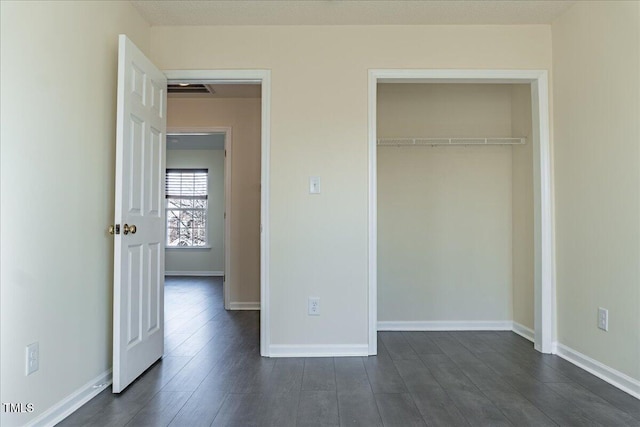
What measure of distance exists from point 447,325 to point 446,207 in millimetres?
1059

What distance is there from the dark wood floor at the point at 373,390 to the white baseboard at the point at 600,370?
6 cm

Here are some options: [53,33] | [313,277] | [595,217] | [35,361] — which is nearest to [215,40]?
[53,33]

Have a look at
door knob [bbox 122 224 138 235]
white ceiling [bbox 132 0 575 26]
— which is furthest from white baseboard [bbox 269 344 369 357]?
white ceiling [bbox 132 0 575 26]

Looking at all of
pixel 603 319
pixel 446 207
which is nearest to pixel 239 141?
pixel 446 207

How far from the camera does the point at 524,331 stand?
3.51 metres

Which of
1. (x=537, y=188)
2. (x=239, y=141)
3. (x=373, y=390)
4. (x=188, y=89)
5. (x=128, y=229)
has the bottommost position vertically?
(x=373, y=390)

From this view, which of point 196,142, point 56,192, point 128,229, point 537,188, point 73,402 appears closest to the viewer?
point 56,192

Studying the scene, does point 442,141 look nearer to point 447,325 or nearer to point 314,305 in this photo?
point 447,325

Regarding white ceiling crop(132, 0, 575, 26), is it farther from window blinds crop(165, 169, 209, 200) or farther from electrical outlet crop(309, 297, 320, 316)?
window blinds crop(165, 169, 209, 200)

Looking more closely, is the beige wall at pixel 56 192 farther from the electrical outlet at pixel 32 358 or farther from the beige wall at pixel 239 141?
the beige wall at pixel 239 141

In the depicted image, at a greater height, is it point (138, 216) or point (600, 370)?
point (138, 216)

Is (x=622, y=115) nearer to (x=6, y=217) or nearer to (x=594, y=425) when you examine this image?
(x=594, y=425)

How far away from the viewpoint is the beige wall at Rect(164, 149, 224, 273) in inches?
333

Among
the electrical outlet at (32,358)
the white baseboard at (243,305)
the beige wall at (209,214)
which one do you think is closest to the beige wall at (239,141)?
the white baseboard at (243,305)
